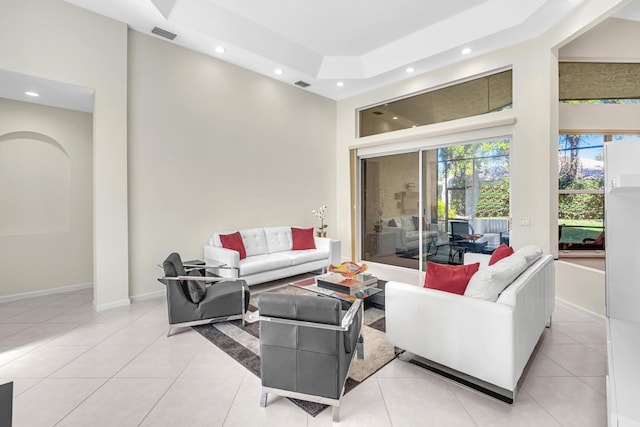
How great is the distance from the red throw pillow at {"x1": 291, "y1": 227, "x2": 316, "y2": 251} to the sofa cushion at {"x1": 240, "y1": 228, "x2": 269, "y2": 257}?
0.57m

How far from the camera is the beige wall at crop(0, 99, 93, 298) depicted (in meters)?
4.20

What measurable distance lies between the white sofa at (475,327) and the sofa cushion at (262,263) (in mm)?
2409

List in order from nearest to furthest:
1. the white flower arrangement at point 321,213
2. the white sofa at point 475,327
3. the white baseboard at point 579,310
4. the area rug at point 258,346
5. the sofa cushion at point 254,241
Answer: the white sofa at point 475,327 < the area rug at point 258,346 < the white baseboard at point 579,310 < the sofa cushion at point 254,241 < the white flower arrangement at point 321,213

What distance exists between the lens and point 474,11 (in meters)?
Result: 4.20

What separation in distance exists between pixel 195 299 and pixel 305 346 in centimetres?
173

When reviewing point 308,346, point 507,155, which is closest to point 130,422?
point 308,346

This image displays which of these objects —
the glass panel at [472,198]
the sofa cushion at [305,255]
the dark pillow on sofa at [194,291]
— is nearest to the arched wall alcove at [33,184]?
the dark pillow on sofa at [194,291]

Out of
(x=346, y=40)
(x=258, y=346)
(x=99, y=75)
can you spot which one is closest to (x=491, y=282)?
(x=258, y=346)

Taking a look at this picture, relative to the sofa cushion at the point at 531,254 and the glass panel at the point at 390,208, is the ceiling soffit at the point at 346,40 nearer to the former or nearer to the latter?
the glass panel at the point at 390,208

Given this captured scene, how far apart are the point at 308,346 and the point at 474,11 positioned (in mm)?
4916

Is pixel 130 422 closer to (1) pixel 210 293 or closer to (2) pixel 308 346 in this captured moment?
(2) pixel 308 346

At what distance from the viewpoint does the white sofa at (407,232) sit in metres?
5.58

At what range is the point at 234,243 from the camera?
469cm

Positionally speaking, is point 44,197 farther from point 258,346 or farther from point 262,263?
point 258,346
